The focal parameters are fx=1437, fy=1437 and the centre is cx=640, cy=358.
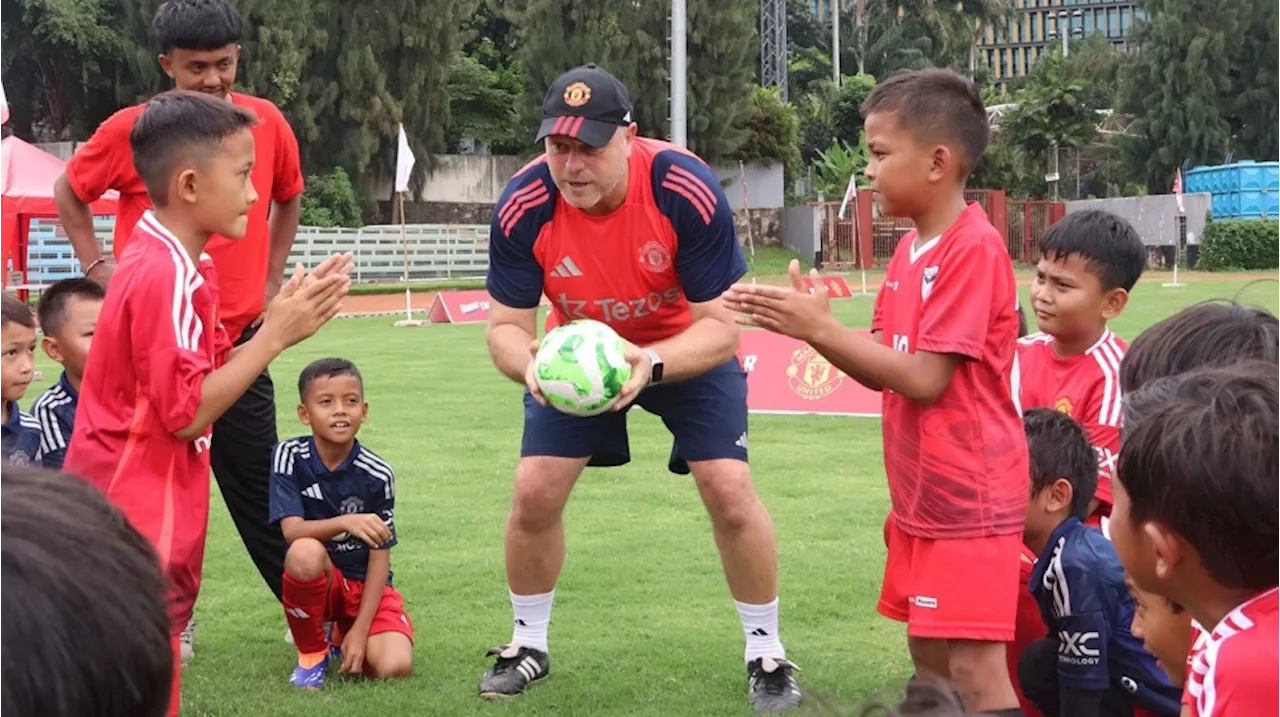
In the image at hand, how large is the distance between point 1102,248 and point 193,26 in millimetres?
3498

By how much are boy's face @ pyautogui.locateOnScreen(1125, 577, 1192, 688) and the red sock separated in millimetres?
3513

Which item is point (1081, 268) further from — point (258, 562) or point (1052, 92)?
point (1052, 92)

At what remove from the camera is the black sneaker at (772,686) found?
5.27m

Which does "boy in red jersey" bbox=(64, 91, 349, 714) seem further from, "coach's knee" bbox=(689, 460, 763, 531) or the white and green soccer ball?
"coach's knee" bbox=(689, 460, 763, 531)

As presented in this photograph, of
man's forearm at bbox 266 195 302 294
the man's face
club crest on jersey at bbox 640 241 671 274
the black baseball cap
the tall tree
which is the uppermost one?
the tall tree

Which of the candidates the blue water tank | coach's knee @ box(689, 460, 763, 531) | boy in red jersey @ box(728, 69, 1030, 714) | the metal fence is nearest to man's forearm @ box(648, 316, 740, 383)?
coach's knee @ box(689, 460, 763, 531)

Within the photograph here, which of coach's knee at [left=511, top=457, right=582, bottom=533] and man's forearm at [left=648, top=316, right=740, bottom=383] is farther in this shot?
coach's knee at [left=511, top=457, right=582, bottom=533]

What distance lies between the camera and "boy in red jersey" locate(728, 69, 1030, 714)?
13.7 ft

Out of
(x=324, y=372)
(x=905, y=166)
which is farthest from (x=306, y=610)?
(x=905, y=166)

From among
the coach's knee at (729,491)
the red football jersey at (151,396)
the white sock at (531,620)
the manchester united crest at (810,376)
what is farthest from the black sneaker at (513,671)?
the manchester united crest at (810,376)

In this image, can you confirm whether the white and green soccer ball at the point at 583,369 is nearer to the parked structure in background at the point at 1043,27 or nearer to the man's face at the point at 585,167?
the man's face at the point at 585,167

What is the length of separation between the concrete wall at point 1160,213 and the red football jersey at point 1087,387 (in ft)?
137

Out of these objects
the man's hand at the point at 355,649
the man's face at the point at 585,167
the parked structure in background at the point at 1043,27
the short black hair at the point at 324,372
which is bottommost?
the man's hand at the point at 355,649

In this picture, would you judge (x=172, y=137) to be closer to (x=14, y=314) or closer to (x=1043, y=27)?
(x=14, y=314)
